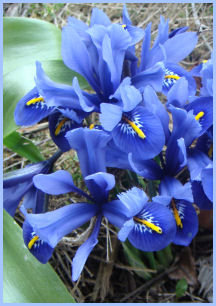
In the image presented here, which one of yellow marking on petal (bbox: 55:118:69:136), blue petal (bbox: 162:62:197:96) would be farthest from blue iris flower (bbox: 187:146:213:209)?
yellow marking on petal (bbox: 55:118:69:136)

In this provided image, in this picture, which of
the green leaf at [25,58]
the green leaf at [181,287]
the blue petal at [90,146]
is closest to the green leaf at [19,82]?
the green leaf at [25,58]

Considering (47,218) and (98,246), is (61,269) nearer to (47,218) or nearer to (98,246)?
(98,246)

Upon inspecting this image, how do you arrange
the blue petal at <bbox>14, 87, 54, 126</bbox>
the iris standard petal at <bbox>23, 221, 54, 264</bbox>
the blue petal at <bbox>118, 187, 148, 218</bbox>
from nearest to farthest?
the blue petal at <bbox>118, 187, 148, 218</bbox>
the iris standard petal at <bbox>23, 221, 54, 264</bbox>
the blue petal at <bbox>14, 87, 54, 126</bbox>

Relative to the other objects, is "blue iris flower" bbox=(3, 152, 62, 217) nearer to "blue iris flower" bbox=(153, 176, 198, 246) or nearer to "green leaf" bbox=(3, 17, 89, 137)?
"green leaf" bbox=(3, 17, 89, 137)

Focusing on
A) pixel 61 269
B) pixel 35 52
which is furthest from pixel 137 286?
pixel 35 52

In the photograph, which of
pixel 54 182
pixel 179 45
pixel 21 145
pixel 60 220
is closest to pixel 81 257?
pixel 60 220

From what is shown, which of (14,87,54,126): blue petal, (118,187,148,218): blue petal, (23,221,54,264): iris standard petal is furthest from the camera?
(14,87,54,126): blue petal

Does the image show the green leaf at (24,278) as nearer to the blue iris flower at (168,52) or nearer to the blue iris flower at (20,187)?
the blue iris flower at (20,187)
